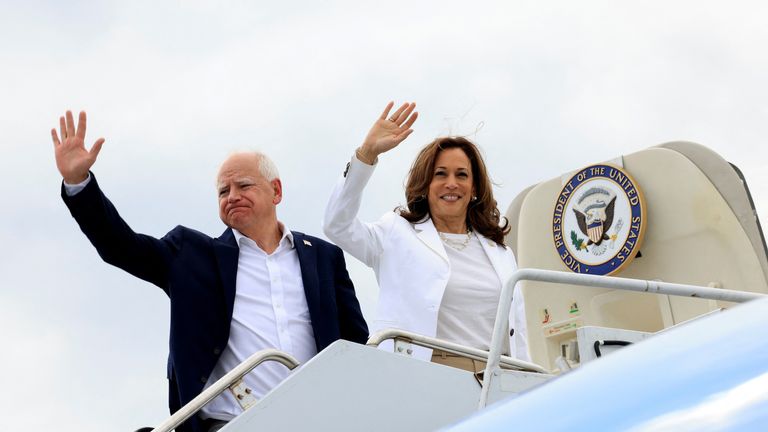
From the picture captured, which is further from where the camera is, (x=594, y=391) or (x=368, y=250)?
(x=368, y=250)

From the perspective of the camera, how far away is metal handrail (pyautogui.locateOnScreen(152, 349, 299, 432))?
11.6 feet

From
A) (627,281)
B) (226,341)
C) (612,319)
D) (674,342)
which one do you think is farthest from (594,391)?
(612,319)

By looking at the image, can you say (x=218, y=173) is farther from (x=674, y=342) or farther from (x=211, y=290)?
(x=674, y=342)

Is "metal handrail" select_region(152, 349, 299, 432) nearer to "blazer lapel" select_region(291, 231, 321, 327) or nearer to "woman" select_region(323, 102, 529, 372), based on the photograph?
"blazer lapel" select_region(291, 231, 321, 327)

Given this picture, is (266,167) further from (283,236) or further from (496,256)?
(496,256)

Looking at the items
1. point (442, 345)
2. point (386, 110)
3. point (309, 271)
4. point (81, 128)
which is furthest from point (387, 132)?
point (81, 128)

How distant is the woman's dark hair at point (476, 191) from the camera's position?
4902 millimetres

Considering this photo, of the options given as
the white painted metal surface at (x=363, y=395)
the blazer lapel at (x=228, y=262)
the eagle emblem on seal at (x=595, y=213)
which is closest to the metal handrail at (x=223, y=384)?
the white painted metal surface at (x=363, y=395)

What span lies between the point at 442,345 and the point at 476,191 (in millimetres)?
1223

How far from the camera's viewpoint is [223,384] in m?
3.64

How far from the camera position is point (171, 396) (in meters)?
4.20

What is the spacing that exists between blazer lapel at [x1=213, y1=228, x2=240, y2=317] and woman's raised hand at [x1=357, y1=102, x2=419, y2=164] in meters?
0.74

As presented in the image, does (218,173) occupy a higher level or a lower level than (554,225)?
lower

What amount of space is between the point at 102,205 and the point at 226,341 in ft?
2.62
